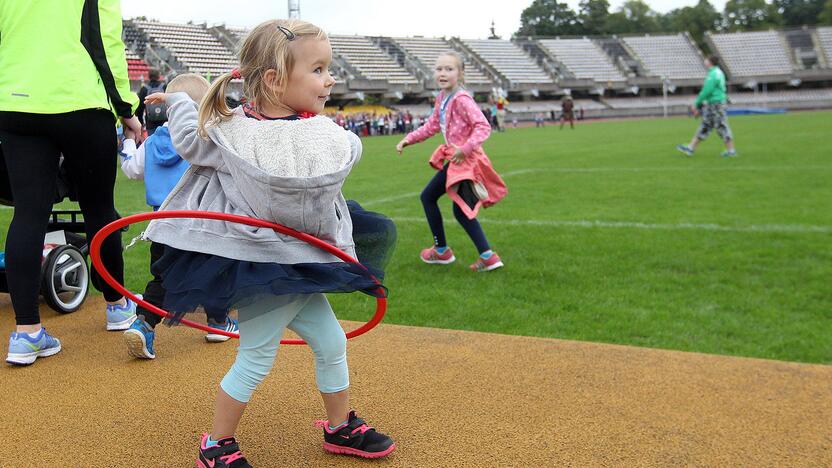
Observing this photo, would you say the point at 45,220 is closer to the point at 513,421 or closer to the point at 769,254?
the point at 513,421

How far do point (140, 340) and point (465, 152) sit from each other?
3.20 meters

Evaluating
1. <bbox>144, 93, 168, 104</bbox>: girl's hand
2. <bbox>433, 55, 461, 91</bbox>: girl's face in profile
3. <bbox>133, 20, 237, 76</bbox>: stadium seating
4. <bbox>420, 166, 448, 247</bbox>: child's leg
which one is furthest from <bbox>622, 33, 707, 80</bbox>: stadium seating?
<bbox>144, 93, 168, 104</bbox>: girl's hand

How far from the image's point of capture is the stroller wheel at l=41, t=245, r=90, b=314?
4414 mm

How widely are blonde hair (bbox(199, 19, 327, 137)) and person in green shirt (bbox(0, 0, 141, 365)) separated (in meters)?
1.36

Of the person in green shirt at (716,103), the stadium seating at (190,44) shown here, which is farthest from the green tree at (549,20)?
the person in green shirt at (716,103)

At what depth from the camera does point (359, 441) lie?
2652mm

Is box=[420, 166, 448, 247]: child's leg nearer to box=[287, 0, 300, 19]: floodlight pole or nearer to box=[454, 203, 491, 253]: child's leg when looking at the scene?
box=[454, 203, 491, 253]: child's leg

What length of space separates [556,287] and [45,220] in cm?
359

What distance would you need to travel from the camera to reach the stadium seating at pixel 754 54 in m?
67.5

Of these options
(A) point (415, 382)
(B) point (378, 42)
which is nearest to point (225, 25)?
(B) point (378, 42)

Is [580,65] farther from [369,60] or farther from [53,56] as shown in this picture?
[53,56]

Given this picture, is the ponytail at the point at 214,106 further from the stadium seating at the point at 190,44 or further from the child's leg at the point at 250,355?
the stadium seating at the point at 190,44

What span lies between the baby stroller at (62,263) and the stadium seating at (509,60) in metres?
57.3

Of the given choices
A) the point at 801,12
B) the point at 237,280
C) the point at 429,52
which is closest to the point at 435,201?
the point at 237,280
